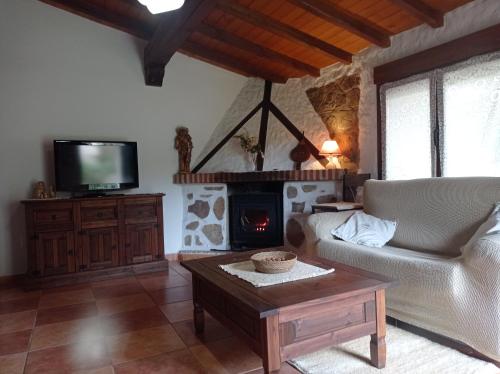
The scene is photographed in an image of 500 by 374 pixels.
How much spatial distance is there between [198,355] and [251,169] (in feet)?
10.00

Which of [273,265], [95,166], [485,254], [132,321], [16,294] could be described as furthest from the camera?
[95,166]

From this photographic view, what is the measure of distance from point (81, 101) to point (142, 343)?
A: 299 centimetres

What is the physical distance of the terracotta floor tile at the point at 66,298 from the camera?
3.14 meters

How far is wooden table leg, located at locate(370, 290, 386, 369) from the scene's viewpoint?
6.11 ft

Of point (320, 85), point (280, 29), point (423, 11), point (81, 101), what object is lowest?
point (81, 101)

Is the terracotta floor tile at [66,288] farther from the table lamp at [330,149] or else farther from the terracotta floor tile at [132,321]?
the table lamp at [330,149]

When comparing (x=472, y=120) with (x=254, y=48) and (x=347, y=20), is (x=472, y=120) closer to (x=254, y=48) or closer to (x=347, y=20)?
(x=347, y=20)

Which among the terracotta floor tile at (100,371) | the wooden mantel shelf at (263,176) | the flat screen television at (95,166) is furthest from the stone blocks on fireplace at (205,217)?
the terracotta floor tile at (100,371)

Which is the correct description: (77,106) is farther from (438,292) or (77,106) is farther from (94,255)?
(438,292)

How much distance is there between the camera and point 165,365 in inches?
79.7

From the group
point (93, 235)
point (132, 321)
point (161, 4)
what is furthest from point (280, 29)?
point (132, 321)

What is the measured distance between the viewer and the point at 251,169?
4898 millimetres

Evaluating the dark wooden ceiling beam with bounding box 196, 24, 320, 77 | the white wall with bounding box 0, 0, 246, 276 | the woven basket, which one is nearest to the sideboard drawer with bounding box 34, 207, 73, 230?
the white wall with bounding box 0, 0, 246, 276

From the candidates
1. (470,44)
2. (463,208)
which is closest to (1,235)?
(463,208)
